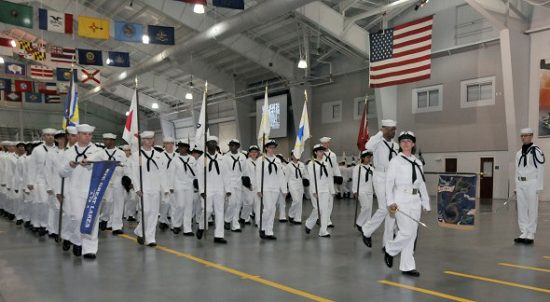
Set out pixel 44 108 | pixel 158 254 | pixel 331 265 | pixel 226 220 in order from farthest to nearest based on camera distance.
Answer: pixel 44 108
pixel 226 220
pixel 158 254
pixel 331 265

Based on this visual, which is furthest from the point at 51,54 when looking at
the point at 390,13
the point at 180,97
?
the point at 390,13

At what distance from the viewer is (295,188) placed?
13336mm

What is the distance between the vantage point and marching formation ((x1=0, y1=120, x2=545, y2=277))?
671 cm

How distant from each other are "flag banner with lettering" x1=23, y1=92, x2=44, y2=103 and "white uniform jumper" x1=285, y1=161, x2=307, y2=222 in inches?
1134

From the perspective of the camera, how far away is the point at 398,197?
6.57 metres

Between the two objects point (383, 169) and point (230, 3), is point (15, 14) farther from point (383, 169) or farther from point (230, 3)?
point (383, 169)

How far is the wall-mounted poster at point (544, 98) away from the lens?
19.3 metres

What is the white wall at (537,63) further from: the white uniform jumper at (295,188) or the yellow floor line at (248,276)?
the yellow floor line at (248,276)

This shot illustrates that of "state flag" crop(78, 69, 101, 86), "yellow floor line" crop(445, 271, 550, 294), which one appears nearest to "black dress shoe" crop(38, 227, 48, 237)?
"yellow floor line" crop(445, 271, 550, 294)

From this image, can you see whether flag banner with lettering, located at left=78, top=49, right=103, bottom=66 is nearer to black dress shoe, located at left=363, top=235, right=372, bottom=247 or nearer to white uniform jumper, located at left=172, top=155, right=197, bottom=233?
white uniform jumper, located at left=172, top=155, right=197, bottom=233

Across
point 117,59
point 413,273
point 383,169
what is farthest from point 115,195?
point 117,59

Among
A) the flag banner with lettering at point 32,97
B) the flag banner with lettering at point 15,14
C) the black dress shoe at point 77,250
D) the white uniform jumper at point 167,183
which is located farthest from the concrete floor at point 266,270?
the flag banner with lettering at point 32,97

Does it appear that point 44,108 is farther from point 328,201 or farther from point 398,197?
point 398,197

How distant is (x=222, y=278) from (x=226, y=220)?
542 centimetres
